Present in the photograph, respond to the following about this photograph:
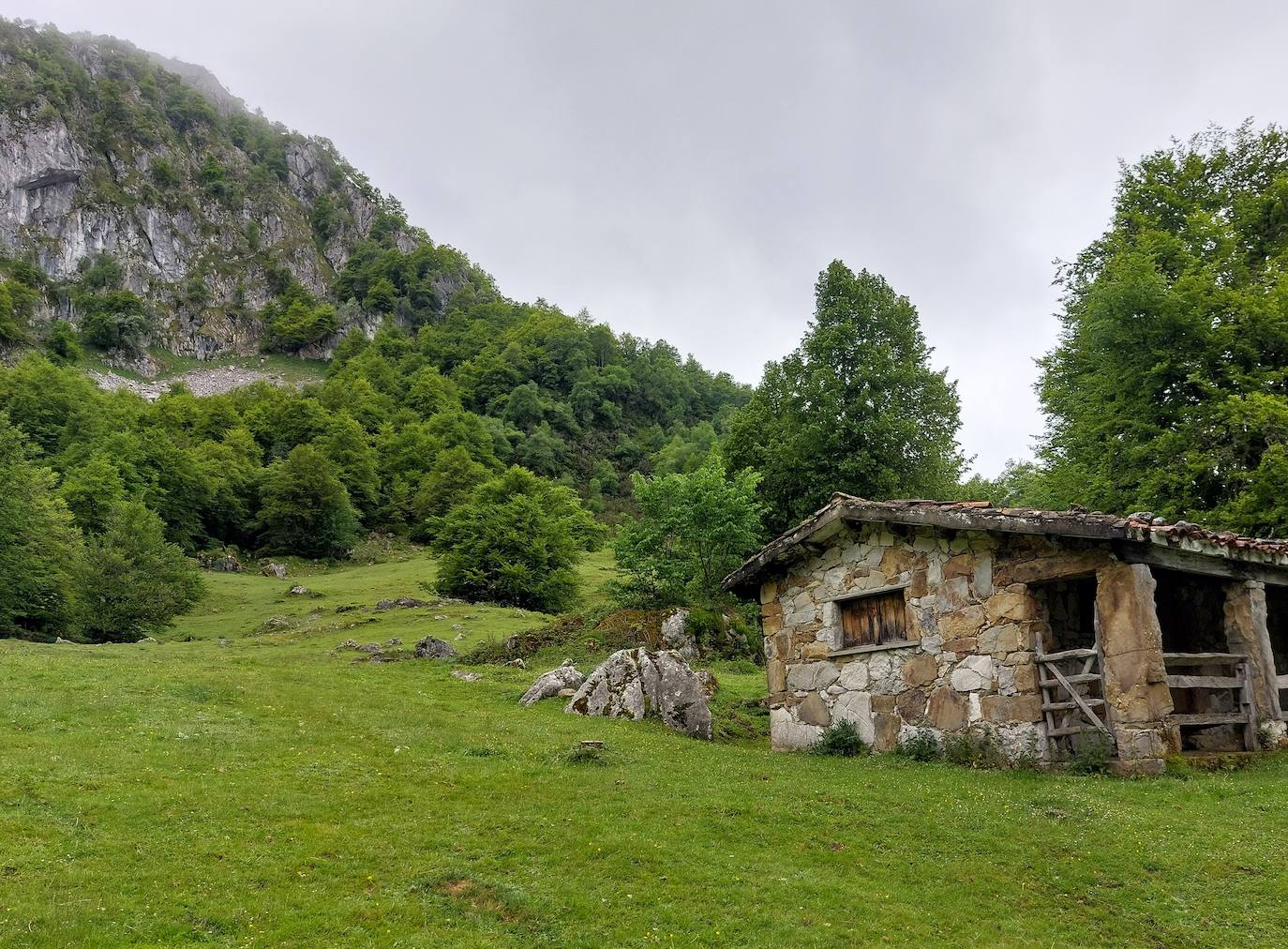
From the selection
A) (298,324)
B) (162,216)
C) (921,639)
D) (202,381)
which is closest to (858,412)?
(921,639)

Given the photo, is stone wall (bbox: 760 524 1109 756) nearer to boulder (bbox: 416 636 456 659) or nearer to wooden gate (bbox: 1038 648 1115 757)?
wooden gate (bbox: 1038 648 1115 757)

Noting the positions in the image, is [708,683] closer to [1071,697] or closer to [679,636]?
[679,636]

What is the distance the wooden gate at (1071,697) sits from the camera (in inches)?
506

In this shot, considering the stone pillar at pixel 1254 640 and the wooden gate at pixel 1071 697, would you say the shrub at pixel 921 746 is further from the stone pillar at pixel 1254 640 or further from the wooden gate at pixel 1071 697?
the stone pillar at pixel 1254 640

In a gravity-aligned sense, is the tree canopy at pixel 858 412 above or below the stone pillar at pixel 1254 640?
above

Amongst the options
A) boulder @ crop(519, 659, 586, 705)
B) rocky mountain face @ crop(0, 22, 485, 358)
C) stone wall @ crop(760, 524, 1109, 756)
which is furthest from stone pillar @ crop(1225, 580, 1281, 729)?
rocky mountain face @ crop(0, 22, 485, 358)

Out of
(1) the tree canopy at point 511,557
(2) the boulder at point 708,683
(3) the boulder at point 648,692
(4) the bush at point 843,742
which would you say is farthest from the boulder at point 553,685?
(1) the tree canopy at point 511,557

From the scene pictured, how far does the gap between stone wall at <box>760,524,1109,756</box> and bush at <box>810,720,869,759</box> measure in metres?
0.17

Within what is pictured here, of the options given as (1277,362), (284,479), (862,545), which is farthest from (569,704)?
(284,479)

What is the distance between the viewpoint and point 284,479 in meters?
71.8

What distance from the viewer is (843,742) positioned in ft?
53.4

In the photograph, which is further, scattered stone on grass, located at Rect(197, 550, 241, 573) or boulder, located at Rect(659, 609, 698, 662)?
scattered stone on grass, located at Rect(197, 550, 241, 573)

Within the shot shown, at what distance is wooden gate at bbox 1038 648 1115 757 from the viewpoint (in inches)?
506

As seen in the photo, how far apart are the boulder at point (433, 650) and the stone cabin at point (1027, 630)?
15459mm
